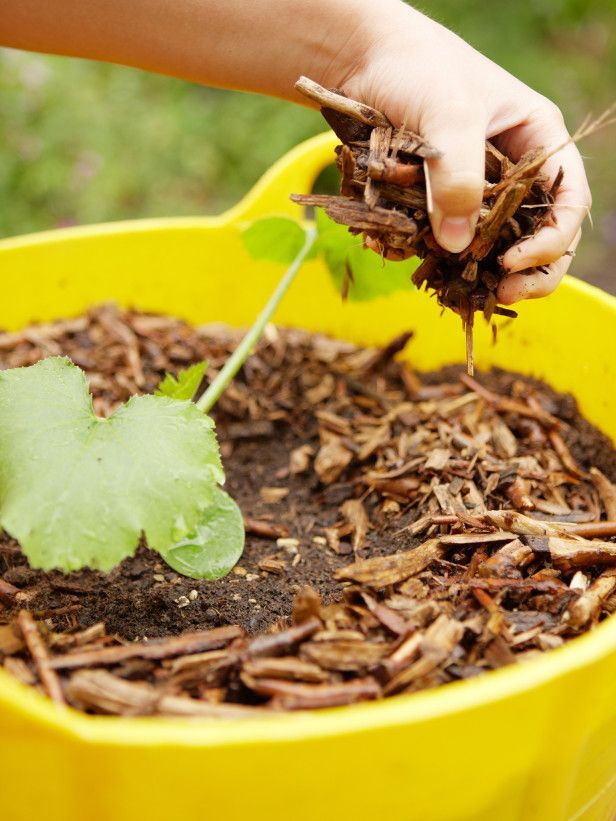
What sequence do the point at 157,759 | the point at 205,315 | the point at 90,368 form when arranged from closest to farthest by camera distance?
1. the point at 157,759
2. the point at 90,368
3. the point at 205,315

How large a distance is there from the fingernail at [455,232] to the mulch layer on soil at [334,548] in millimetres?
401

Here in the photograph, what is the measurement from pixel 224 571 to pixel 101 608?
0.18 m

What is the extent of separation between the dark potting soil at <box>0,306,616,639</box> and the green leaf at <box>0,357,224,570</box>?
0.24m

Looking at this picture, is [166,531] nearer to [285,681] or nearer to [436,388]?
[285,681]

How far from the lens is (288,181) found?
6.18 feet

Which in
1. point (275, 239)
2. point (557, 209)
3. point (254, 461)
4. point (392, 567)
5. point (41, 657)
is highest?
point (557, 209)

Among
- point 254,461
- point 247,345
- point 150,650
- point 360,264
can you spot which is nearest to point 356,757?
point 150,650

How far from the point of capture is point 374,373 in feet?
6.07

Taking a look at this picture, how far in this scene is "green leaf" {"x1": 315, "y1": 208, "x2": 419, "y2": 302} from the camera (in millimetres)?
1625

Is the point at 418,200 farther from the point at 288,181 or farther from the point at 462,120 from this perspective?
the point at 288,181

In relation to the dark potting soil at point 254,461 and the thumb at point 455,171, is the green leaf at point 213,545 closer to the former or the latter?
the dark potting soil at point 254,461

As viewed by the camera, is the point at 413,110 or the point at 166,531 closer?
the point at 166,531

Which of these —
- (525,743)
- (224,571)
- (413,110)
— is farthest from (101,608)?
(413,110)

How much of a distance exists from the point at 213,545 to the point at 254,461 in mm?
408
